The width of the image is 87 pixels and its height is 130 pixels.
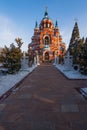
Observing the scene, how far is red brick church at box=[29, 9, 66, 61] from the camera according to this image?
6656 cm

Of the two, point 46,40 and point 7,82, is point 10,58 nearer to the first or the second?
point 7,82

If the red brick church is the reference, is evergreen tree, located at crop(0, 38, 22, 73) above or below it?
below

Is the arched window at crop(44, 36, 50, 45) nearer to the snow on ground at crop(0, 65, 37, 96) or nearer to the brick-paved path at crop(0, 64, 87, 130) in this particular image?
the snow on ground at crop(0, 65, 37, 96)

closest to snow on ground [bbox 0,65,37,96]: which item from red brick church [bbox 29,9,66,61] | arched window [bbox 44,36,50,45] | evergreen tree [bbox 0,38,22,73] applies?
evergreen tree [bbox 0,38,22,73]

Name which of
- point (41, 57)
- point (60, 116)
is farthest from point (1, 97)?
point (41, 57)

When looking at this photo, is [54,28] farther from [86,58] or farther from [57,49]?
[86,58]

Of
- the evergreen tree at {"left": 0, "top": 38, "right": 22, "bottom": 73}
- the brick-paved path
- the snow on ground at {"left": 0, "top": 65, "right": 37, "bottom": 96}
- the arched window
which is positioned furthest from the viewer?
the arched window

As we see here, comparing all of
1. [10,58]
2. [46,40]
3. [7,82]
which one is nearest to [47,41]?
[46,40]

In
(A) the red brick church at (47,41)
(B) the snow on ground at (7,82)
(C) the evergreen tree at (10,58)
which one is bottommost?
(B) the snow on ground at (7,82)

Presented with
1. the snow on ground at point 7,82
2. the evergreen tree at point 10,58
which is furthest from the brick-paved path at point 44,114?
the evergreen tree at point 10,58

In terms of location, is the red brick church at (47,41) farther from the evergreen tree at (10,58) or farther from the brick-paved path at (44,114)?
the brick-paved path at (44,114)

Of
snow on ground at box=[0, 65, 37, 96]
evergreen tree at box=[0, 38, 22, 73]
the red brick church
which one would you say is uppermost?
the red brick church

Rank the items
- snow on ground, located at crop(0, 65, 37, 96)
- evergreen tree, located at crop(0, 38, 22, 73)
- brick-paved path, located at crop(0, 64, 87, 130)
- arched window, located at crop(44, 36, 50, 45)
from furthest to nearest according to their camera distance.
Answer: arched window, located at crop(44, 36, 50, 45)
evergreen tree, located at crop(0, 38, 22, 73)
snow on ground, located at crop(0, 65, 37, 96)
brick-paved path, located at crop(0, 64, 87, 130)

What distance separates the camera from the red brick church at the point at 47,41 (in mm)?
66562
